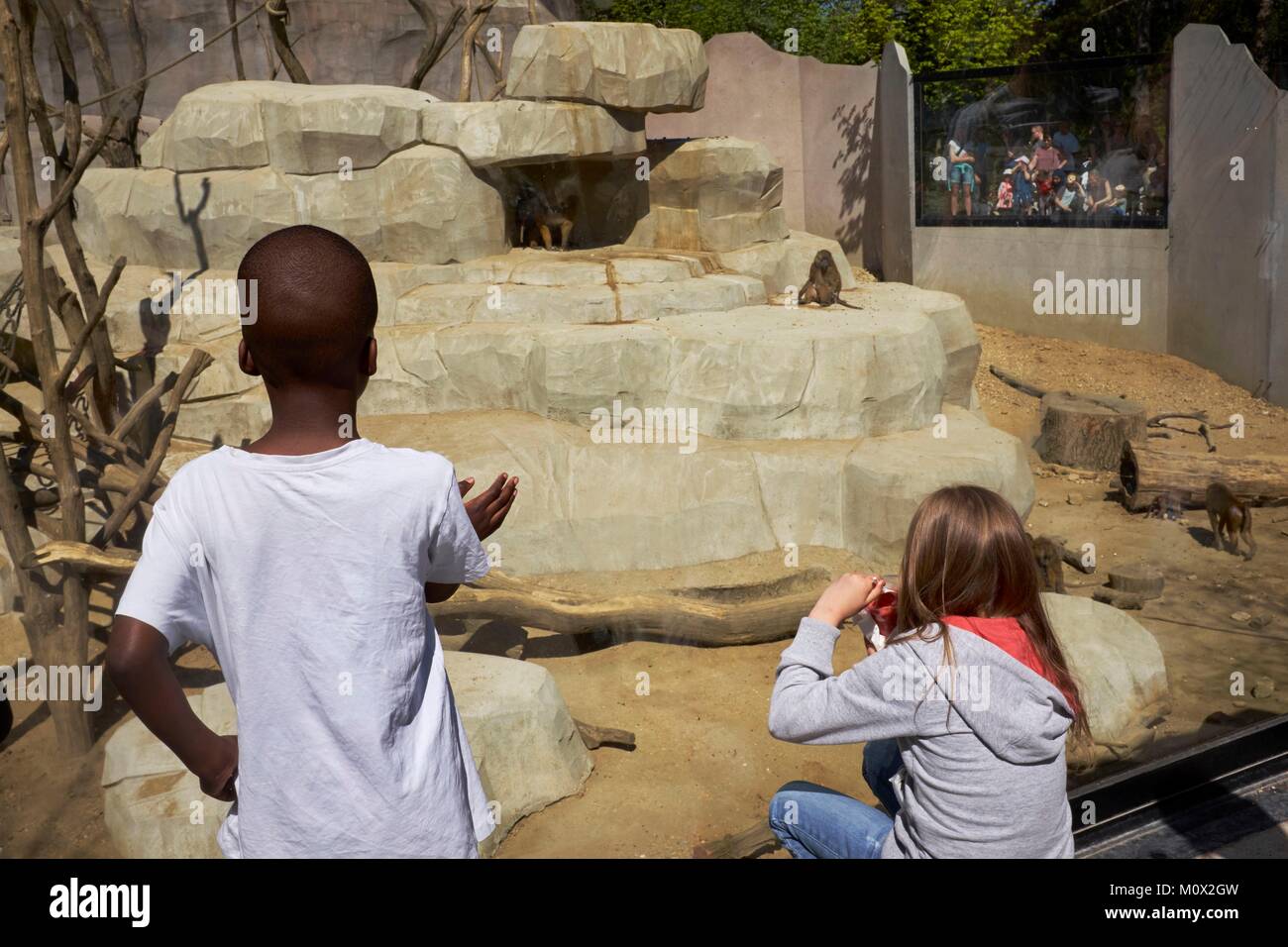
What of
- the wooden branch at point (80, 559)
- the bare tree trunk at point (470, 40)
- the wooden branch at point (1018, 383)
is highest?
the bare tree trunk at point (470, 40)

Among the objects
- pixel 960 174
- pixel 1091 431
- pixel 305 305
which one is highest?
pixel 960 174

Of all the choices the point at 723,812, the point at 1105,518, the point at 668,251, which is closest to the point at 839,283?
the point at 668,251

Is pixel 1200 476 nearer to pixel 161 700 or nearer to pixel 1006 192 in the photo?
pixel 1006 192

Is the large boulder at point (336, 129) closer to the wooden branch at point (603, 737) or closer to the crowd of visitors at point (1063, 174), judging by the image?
A: the wooden branch at point (603, 737)

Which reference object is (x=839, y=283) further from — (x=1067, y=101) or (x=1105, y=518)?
(x=1067, y=101)

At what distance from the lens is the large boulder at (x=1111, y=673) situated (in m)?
4.12

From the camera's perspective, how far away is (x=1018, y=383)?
10.6 m

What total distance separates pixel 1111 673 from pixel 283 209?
5.95m

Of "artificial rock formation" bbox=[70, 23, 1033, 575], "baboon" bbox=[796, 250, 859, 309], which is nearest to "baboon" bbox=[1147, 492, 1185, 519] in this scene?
"artificial rock formation" bbox=[70, 23, 1033, 575]

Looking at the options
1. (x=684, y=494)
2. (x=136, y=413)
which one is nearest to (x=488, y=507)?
(x=136, y=413)

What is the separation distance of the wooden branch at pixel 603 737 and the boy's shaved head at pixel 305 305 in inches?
136

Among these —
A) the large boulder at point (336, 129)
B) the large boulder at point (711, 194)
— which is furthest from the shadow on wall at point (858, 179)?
the large boulder at point (336, 129)

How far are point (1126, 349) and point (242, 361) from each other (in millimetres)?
10418
